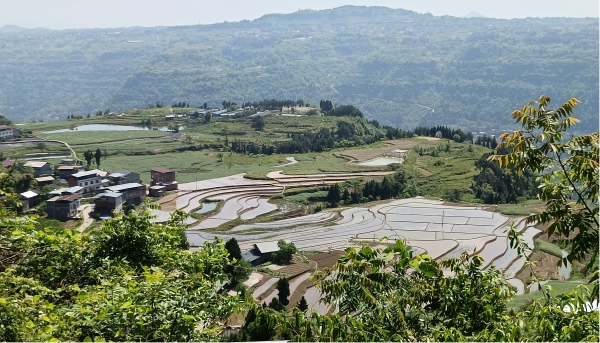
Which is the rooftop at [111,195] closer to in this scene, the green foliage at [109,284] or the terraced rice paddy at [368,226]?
the terraced rice paddy at [368,226]

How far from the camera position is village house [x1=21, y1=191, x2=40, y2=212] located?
104 feet

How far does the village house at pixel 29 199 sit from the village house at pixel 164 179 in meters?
7.41

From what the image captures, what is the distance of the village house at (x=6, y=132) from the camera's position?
52.7 metres

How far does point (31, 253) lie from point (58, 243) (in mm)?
358

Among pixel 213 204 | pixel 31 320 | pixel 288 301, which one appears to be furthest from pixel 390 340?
pixel 213 204

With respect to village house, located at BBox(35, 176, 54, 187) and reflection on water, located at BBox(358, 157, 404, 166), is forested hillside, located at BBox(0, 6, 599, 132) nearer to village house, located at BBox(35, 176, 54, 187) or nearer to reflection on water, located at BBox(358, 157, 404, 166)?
reflection on water, located at BBox(358, 157, 404, 166)

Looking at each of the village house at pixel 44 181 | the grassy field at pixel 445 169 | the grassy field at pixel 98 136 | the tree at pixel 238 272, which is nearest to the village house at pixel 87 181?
the village house at pixel 44 181

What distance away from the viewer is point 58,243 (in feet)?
21.6

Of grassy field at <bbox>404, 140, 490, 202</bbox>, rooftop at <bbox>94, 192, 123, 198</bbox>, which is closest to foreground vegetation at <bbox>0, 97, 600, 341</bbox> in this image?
rooftop at <bbox>94, 192, 123, 198</bbox>

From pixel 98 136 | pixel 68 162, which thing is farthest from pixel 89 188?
pixel 98 136

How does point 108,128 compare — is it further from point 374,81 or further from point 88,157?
point 374,81

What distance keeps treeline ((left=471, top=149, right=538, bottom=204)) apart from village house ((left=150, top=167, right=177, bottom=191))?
19.0 m

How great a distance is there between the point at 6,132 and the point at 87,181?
68.8 feet

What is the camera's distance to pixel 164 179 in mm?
39062
